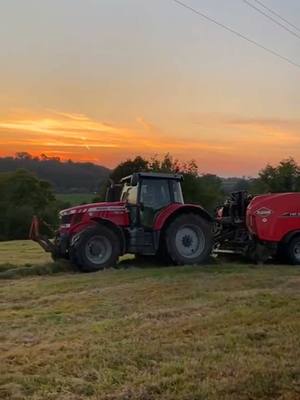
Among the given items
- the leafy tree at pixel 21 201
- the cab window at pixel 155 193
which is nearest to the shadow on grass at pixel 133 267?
the cab window at pixel 155 193

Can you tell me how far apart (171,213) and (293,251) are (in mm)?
3000

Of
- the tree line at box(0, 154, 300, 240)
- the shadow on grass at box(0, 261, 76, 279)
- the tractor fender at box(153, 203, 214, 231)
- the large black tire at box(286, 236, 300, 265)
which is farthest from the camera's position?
the tree line at box(0, 154, 300, 240)

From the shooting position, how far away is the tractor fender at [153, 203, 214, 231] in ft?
45.3

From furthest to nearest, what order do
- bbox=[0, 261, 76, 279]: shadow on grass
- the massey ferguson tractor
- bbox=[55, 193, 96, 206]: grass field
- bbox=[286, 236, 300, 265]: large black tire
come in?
bbox=[55, 193, 96, 206]: grass field < bbox=[286, 236, 300, 265]: large black tire < the massey ferguson tractor < bbox=[0, 261, 76, 279]: shadow on grass

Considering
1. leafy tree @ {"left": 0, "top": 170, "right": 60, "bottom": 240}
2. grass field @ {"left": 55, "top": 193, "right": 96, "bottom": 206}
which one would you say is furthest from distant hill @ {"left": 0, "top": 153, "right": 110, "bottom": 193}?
leafy tree @ {"left": 0, "top": 170, "right": 60, "bottom": 240}

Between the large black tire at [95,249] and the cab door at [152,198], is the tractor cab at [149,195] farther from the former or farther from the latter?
the large black tire at [95,249]

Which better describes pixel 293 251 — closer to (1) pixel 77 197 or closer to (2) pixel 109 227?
(2) pixel 109 227

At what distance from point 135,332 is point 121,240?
7024 millimetres

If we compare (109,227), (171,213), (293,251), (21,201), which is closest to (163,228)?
(171,213)

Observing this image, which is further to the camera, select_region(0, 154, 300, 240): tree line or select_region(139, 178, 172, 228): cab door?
select_region(0, 154, 300, 240): tree line

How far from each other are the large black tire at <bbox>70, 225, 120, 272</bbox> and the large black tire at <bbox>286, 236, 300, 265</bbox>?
3.98 m

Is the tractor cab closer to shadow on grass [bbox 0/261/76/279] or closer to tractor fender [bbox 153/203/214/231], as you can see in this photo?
tractor fender [bbox 153/203/214/231]

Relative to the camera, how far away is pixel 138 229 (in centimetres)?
1376

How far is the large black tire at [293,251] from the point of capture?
1420 centimetres
